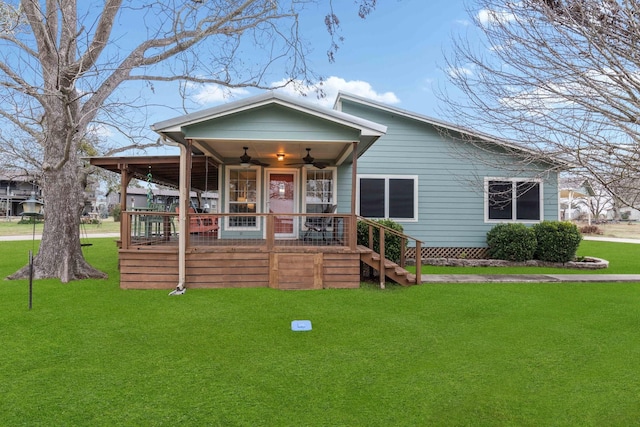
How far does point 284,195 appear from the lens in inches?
381

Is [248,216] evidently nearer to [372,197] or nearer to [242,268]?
[242,268]

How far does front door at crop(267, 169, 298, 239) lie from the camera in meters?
9.55

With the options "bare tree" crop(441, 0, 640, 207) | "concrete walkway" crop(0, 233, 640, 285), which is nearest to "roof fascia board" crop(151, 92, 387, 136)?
"bare tree" crop(441, 0, 640, 207)

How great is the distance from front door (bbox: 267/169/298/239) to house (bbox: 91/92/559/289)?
27 mm

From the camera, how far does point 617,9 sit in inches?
129

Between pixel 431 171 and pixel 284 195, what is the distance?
4.20 metres

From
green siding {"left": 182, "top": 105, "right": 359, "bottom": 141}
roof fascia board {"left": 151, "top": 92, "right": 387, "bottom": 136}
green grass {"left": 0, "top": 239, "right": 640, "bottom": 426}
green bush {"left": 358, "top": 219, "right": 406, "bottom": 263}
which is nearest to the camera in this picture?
green grass {"left": 0, "top": 239, "right": 640, "bottom": 426}

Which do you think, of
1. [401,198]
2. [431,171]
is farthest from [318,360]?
[431,171]

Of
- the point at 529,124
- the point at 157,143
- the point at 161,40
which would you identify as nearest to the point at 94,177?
the point at 157,143

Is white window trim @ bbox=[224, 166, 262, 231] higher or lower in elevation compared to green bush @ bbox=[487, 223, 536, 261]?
higher

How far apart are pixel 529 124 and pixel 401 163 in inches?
234

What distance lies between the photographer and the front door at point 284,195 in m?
9.55

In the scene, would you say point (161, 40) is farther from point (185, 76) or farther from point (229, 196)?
point (229, 196)

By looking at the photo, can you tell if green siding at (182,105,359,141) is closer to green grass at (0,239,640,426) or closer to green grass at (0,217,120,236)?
green grass at (0,239,640,426)
